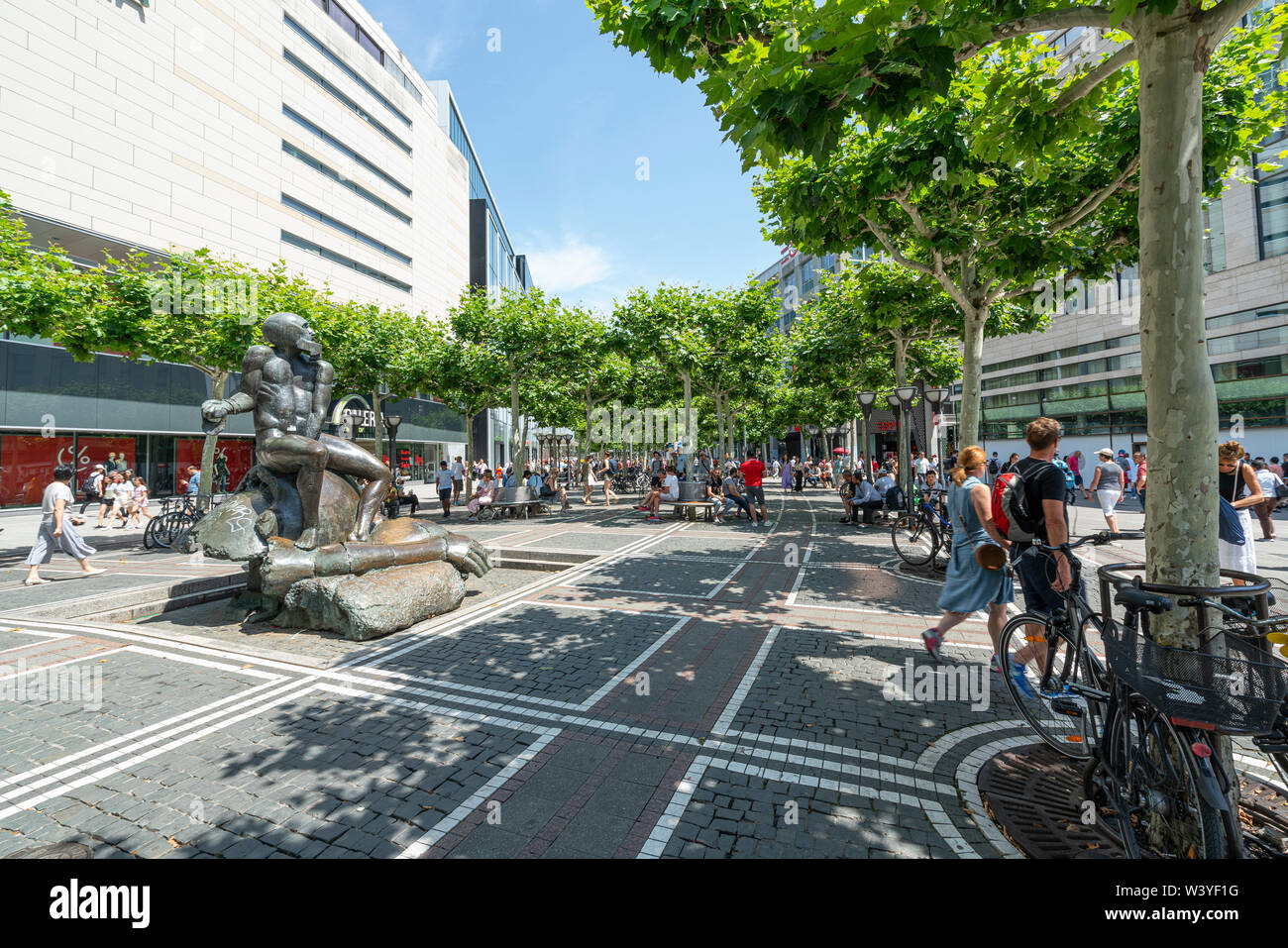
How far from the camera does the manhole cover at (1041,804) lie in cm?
250

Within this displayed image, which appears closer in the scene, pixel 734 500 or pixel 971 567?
pixel 971 567

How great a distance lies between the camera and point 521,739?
360 cm

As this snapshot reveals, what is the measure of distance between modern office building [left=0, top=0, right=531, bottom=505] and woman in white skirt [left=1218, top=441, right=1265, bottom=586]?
563 inches

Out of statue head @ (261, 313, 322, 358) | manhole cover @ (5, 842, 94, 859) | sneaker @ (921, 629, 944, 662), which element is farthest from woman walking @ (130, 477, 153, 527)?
sneaker @ (921, 629, 944, 662)

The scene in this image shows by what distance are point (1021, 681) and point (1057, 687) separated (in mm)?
405

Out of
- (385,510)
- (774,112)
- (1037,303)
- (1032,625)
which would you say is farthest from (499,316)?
(1032,625)

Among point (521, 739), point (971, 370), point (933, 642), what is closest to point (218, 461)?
point (521, 739)

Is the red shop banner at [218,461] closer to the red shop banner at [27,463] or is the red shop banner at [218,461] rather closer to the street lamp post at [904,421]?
the red shop banner at [27,463]

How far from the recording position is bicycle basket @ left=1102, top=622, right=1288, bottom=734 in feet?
6.13

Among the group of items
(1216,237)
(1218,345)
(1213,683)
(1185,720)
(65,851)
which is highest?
(1216,237)

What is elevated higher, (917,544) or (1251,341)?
(1251,341)

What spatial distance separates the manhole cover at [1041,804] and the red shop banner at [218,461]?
28.9 m

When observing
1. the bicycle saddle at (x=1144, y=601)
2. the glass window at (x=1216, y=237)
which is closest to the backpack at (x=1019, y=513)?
the bicycle saddle at (x=1144, y=601)

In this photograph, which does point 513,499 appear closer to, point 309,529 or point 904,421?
point 309,529
